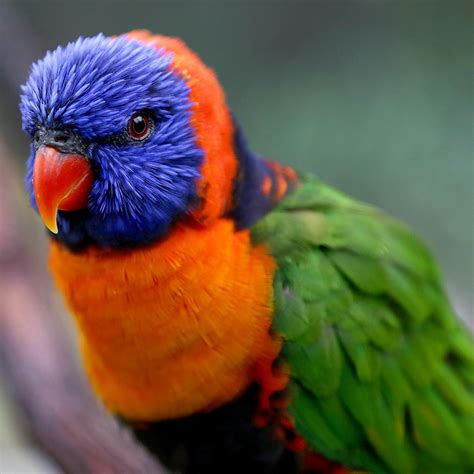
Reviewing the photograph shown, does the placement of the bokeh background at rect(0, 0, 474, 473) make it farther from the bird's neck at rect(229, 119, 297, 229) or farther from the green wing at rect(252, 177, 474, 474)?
the bird's neck at rect(229, 119, 297, 229)

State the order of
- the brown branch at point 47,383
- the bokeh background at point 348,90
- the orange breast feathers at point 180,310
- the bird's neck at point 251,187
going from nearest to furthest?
the orange breast feathers at point 180,310, the bird's neck at point 251,187, the brown branch at point 47,383, the bokeh background at point 348,90

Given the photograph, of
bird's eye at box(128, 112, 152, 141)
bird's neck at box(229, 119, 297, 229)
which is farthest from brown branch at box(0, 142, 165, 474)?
bird's eye at box(128, 112, 152, 141)

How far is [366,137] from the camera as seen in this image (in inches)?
141

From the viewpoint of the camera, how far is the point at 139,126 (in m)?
1.54

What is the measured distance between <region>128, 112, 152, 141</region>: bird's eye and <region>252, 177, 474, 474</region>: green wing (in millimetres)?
433

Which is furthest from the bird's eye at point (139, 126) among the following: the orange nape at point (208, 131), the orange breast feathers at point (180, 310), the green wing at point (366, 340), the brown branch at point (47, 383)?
the brown branch at point (47, 383)

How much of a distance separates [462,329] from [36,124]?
1.61m

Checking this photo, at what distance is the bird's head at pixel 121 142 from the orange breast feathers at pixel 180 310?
68 mm

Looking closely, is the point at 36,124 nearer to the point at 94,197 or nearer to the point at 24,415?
the point at 94,197

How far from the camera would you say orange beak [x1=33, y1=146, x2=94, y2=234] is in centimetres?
147

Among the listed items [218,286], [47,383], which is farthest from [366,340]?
[47,383]

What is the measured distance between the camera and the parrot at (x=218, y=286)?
1539 millimetres

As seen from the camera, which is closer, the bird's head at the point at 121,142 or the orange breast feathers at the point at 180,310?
the bird's head at the point at 121,142

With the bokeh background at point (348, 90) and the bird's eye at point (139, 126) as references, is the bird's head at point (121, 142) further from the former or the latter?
the bokeh background at point (348, 90)
